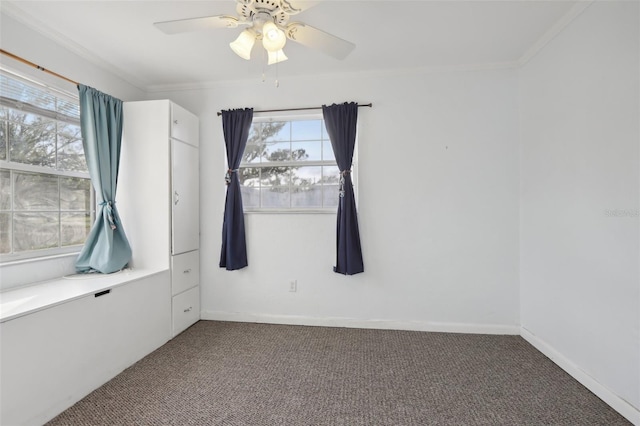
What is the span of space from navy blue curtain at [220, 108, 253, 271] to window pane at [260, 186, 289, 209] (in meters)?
0.27

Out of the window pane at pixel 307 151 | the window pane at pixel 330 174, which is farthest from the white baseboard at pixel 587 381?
the window pane at pixel 307 151

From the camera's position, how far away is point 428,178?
292 cm

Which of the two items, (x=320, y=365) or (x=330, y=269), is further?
(x=330, y=269)

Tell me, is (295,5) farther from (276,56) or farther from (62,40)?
(62,40)

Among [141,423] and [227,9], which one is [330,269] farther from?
[227,9]

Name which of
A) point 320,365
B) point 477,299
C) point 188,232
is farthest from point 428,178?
point 188,232

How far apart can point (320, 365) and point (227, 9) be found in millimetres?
2651

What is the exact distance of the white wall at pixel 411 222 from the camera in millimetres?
2848

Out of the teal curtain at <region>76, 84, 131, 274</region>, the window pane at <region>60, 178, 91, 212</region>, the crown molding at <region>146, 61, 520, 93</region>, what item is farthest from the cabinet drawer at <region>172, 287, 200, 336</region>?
the crown molding at <region>146, 61, 520, 93</region>

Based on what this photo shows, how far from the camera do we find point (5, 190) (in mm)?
2105

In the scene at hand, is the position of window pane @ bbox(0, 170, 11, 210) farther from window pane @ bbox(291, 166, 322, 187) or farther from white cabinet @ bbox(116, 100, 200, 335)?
window pane @ bbox(291, 166, 322, 187)

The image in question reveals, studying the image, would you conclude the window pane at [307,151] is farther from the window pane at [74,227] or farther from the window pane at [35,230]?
the window pane at [35,230]

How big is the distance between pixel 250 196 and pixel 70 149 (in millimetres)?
1590

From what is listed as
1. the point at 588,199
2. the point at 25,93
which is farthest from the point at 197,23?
the point at 588,199
